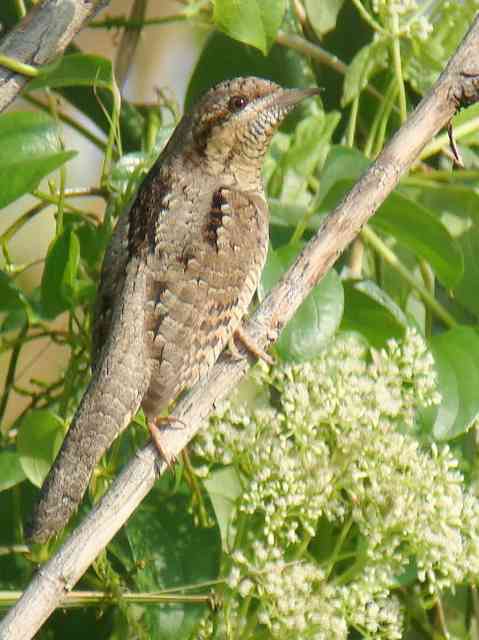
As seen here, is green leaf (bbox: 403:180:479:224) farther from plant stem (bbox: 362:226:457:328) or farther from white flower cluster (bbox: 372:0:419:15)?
white flower cluster (bbox: 372:0:419:15)

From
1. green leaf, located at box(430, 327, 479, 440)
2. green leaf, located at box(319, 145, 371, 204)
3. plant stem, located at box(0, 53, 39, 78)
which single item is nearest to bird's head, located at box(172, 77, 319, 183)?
green leaf, located at box(319, 145, 371, 204)

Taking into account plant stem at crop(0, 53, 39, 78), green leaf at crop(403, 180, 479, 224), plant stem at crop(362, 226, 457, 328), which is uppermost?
plant stem at crop(0, 53, 39, 78)

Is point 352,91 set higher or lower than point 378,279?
higher

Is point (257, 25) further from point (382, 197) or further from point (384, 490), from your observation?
point (384, 490)

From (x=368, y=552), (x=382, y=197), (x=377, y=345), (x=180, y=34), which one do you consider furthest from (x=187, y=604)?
(x=180, y=34)

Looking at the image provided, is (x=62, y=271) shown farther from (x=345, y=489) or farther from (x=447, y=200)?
(x=447, y=200)

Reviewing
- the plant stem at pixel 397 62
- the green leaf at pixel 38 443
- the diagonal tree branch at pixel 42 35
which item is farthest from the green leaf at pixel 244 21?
the green leaf at pixel 38 443

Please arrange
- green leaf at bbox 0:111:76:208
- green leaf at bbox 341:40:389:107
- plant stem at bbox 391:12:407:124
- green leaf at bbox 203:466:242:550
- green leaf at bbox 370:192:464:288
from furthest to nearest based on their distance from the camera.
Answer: green leaf at bbox 341:40:389:107 < plant stem at bbox 391:12:407:124 < green leaf at bbox 203:466:242:550 < green leaf at bbox 370:192:464:288 < green leaf at bbox 0:111:76:208
